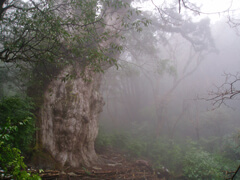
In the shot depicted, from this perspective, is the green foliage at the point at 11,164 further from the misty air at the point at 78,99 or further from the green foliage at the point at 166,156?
the green foliage at the point at 166,156

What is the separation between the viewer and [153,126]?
18297 mm

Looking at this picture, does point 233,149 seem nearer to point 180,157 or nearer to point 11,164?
point 180,157

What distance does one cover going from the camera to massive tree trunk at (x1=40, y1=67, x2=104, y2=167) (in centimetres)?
564

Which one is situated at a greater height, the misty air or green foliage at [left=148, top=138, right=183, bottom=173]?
the misty air

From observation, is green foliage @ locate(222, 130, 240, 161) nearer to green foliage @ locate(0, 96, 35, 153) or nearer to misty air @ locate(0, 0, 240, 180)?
misty air @ locate(0, 0, 240, 180)

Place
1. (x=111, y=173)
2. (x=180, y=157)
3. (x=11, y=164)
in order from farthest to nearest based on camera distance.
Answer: (x=180, y=157) < (x=111, y=173) < (x=11, y=164)

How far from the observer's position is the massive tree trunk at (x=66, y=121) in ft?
18.5

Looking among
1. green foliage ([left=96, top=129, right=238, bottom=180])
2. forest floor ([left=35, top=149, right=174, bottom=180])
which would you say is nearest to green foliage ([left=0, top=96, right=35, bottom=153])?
forest floor ([left=35, top=149, right=174, bottom=180])

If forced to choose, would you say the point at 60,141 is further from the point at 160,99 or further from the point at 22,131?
the point at 160,99

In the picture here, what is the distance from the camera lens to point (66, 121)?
588cm

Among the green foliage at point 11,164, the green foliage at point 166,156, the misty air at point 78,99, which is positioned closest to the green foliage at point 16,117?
the misty air at point 78,99

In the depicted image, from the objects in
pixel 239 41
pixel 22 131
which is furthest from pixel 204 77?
pixel 22 131

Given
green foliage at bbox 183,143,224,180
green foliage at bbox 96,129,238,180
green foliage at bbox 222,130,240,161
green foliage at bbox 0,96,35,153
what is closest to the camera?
green foliage at bbox 0,96,35,153

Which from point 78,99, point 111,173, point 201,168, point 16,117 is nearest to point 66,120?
point 78,99
